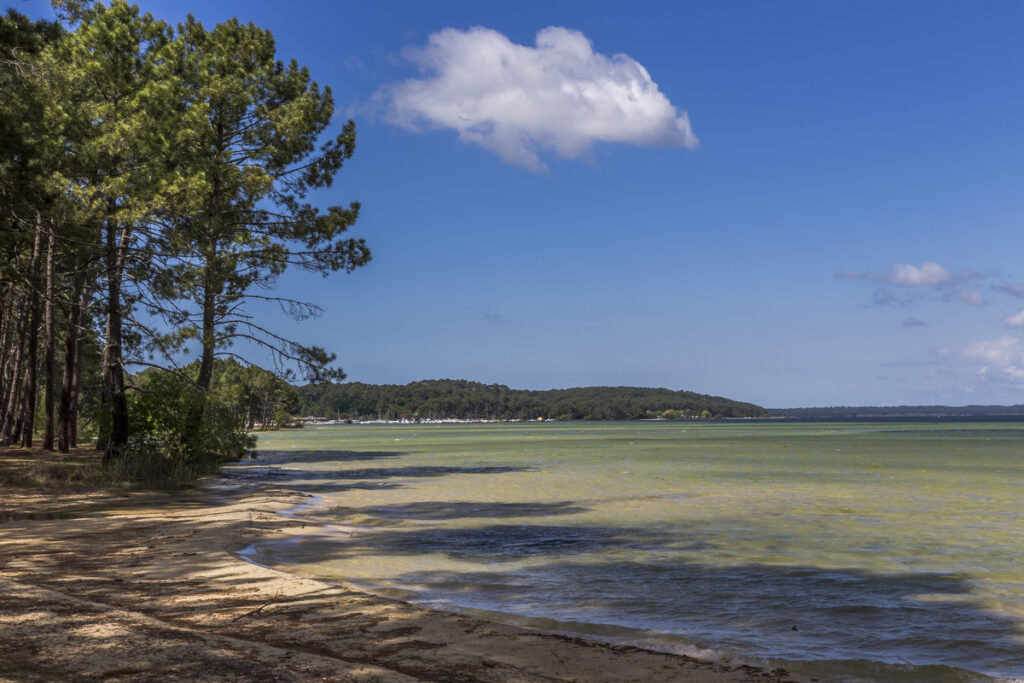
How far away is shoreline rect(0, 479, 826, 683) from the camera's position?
17.2 ft

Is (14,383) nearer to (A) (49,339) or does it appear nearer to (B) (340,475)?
(A) (49,339)

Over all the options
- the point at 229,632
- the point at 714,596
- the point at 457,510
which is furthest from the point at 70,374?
the point at 714,596

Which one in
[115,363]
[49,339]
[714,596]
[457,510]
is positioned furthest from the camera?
[49,339]

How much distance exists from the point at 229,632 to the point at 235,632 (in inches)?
1.9

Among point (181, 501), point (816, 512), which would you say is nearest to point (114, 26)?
point (181, 501)

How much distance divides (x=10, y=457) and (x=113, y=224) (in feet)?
35.4

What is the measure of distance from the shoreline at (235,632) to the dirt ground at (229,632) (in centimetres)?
1

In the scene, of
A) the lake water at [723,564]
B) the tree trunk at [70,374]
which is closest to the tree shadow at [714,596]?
the lake water at [723,564]

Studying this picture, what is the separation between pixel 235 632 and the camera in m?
6.57

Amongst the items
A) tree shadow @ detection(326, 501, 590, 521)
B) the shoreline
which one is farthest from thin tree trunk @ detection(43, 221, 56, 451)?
the shoreline

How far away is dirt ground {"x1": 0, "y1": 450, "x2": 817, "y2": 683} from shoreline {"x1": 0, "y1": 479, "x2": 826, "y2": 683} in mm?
14

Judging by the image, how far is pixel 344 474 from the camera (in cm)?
3081

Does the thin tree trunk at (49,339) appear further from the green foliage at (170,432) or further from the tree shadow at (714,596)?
the tree shadow at (714,596)

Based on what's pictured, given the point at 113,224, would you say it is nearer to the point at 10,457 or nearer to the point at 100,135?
the point at 100,135
